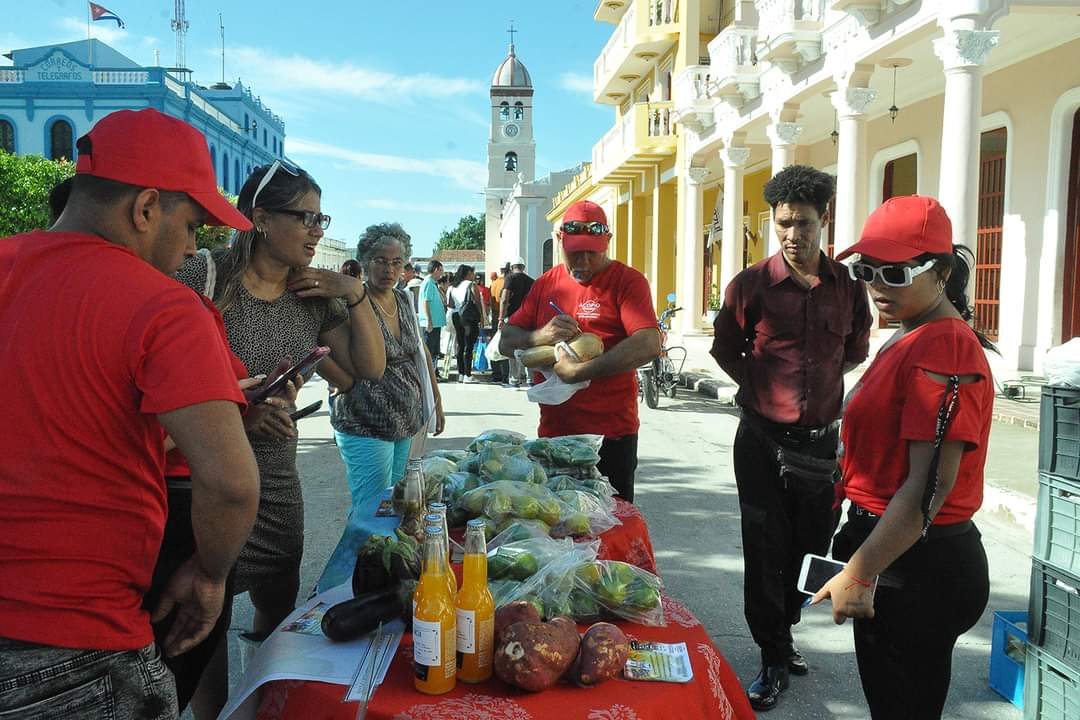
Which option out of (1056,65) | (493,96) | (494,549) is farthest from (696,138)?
(493,96)

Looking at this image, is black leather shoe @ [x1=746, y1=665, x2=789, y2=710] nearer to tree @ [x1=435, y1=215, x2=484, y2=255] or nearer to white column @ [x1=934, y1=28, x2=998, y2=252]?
white column @ [x1=934, y1=28, x2=998, y2=252]

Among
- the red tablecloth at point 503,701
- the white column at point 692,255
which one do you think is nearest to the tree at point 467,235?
the white column at point 692,255

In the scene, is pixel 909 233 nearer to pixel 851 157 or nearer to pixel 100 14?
pixel 851 157

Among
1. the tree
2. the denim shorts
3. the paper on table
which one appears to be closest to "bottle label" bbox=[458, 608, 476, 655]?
the paper on table

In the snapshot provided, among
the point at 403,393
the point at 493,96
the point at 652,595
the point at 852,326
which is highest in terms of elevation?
the point at 493,96

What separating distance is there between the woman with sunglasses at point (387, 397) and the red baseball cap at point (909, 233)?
2.35 meters

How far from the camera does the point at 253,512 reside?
1.65 m

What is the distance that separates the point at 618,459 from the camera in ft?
12.6

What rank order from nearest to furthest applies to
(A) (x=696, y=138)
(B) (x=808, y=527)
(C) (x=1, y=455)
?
1. (C) (x=1, y=455)
2. (B) (x=808, y=527)
3. (A) (x=696, y=138)

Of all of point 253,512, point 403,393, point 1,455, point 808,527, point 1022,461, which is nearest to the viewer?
point 1,455

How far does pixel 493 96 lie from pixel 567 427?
82.5 m

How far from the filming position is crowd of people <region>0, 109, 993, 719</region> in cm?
146

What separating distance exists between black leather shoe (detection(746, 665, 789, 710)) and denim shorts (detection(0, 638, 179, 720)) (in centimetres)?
249

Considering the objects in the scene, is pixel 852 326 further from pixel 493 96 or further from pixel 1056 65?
pixel 493 96
